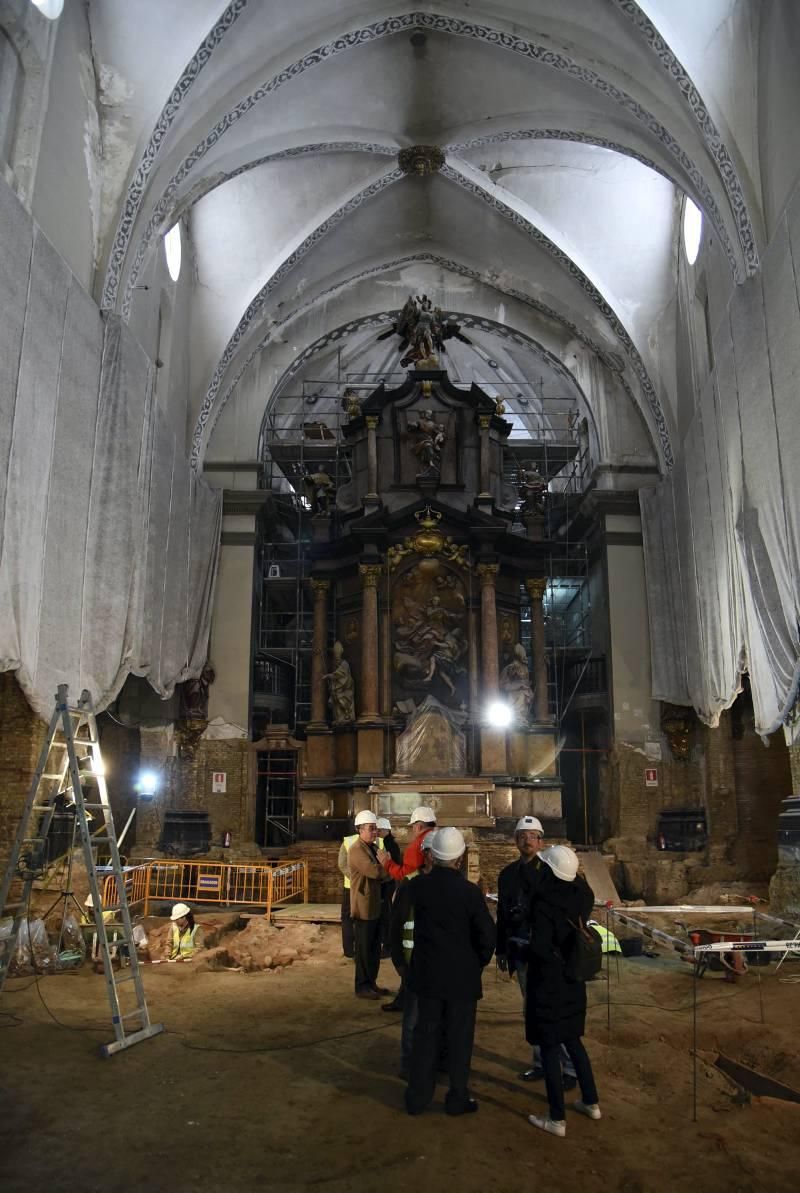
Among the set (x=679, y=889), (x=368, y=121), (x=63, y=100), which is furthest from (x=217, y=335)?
(x=679, y=889)

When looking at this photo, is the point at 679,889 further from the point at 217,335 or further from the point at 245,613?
the point at 217,335

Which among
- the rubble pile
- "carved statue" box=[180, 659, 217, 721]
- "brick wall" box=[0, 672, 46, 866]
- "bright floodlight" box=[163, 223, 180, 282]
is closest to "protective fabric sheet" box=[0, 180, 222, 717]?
"brick wall" box=[0, 672, 46, 866]

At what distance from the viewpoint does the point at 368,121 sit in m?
13.7

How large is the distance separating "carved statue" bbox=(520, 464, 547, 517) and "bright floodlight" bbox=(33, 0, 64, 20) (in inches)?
417

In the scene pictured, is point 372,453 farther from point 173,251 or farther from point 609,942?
point 609,942

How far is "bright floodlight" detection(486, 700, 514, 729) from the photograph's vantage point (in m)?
15.1

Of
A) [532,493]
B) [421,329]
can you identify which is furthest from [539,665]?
[421,329]

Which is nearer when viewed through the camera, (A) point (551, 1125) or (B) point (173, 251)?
(A) point (551, 1125)

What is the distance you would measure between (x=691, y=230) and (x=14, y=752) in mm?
12634

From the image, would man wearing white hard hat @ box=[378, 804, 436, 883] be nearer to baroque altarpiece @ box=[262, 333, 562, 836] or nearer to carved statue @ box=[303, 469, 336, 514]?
baroque altarpiece @ box=[262, 333, 562, 836]

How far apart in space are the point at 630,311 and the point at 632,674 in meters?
6.42

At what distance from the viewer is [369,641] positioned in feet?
51.0

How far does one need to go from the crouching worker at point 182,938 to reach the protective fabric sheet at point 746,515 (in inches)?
259

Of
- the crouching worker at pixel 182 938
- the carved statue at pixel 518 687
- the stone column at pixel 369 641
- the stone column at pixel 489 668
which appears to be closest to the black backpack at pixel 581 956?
the crouching worker at pixel 182 938
